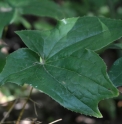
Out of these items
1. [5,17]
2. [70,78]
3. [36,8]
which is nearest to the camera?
[70,78]

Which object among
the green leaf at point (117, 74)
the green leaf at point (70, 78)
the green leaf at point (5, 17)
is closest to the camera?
the green leaf at point (70, 78)

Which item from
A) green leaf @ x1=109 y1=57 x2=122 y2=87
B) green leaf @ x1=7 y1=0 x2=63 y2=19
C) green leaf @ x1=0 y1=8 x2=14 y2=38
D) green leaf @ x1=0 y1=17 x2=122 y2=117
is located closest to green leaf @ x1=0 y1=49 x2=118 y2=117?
green leaf @ x1=0 y1=17 x2=122 y2=117

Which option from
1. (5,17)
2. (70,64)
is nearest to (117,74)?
(70,64)

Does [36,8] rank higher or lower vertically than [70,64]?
higher

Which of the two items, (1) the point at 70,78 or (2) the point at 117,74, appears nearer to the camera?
(1) the point at 70,78

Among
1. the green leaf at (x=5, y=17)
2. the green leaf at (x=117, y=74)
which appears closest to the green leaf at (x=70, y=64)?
the green leaf at (x=117, y=74)

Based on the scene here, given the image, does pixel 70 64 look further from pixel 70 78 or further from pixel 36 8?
pixel 36 8

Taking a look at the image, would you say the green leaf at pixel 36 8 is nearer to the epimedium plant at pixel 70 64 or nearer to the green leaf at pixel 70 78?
the epimedium plant at pixel 70 64

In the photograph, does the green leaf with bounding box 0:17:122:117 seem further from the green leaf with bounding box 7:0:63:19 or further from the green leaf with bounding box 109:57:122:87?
the green leaf with bounding box 7:0:63:19
